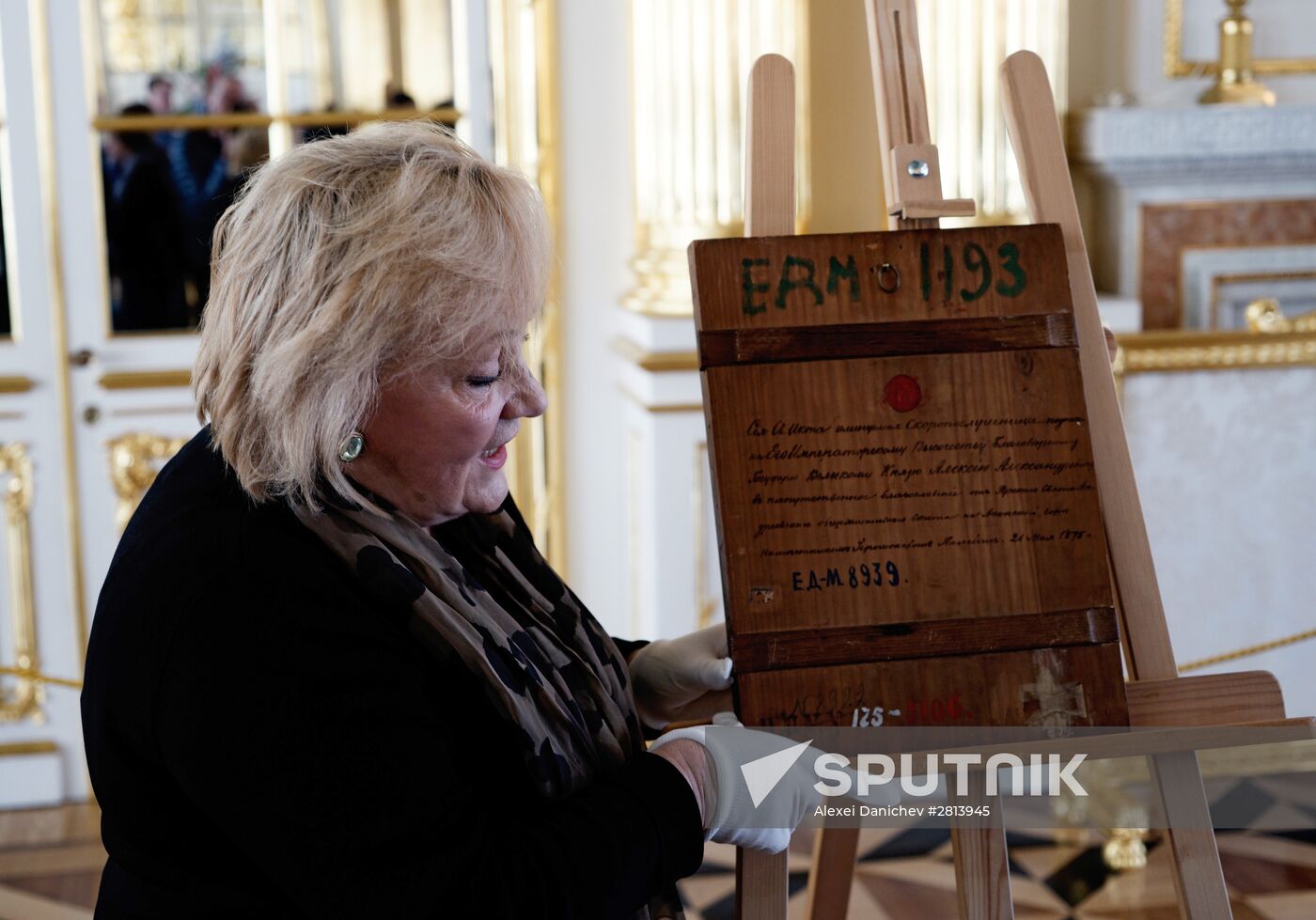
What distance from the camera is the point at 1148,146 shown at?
2865 millimetres

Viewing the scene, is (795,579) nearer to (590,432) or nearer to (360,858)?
(360,858)

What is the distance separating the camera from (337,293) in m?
1.09

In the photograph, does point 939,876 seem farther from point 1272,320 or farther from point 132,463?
point 132,463

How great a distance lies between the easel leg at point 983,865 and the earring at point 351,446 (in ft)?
2.30

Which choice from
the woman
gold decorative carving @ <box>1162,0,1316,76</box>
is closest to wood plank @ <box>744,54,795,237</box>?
Result: the woman

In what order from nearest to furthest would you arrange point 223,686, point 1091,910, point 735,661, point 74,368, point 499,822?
point 223,686 < point 499,822 < point 735,661 < point 1091,910 < point 74,368

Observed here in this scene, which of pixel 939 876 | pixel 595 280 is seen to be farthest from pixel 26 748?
pixel 939 876

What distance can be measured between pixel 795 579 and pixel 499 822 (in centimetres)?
38

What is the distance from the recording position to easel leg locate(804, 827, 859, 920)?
1.69m

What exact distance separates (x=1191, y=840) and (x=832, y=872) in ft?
1.50

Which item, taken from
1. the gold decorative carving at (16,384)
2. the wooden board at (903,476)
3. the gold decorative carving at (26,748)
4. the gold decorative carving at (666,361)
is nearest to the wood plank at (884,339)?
the wooden board at (903,476)

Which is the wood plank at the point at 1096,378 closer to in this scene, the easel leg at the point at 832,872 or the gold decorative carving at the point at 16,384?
the easel leg at the point at 832,872

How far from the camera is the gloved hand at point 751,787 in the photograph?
1268 mm

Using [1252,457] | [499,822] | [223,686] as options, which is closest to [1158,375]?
[1252,457]
